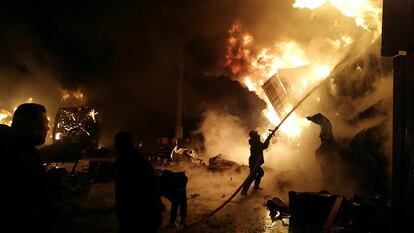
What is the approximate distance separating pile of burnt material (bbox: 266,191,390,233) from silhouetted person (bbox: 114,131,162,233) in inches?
160

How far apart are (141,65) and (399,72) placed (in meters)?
24.0

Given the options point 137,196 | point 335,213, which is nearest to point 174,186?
point 137,196

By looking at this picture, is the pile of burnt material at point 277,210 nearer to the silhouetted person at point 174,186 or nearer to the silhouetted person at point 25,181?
the silhouetted person at point 174,186

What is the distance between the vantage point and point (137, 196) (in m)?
4.11

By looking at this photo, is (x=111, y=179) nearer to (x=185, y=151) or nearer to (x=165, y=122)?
(x=185, y=151)

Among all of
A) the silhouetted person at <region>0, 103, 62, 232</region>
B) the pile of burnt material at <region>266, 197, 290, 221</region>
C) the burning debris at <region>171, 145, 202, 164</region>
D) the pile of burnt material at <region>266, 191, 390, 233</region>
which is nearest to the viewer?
the silhouetted person at <region>0, 103, 62, 232</region>

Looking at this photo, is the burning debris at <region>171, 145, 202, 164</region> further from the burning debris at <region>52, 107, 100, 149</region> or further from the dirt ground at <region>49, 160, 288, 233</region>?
the burning debris at <region>52, 107, 100, 149</region>

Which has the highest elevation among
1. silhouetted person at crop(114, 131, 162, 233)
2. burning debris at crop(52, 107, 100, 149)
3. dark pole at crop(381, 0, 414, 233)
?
burning debris at crop(52, 107, 100, 149)

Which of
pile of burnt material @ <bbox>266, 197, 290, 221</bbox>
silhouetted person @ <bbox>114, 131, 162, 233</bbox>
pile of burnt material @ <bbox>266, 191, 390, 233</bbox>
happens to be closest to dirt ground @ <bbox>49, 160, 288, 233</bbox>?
pile of burnt material @ <bbox>266, 197, 290, 221</bbox>

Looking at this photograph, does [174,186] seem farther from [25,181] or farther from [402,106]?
[402,106]

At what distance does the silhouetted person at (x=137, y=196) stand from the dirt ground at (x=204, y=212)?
270 cm

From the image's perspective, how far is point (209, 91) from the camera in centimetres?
2486

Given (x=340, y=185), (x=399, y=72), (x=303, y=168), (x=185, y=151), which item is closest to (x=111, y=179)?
(x=185, y=151)

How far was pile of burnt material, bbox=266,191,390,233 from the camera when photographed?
22.4 ft
